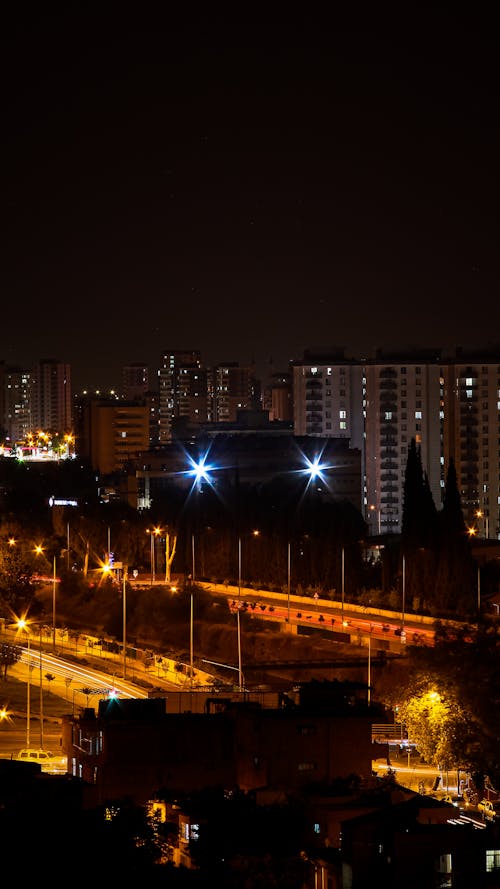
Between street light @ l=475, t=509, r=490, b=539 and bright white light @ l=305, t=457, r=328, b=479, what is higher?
bright white light @ l=305, t=457, r=328, b=479

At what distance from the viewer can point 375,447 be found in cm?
5853

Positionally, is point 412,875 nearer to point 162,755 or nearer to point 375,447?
point 162,755

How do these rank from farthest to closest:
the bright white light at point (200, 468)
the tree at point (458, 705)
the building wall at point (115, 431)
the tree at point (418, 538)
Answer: the building wall at point (115, 431) < the bright white light at point (200, 468) < the tree at point (418, 538) < the tree at point (458, 705)

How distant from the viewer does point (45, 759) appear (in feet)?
71.0

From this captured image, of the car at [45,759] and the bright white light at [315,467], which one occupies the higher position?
the bright white light at [315,467]

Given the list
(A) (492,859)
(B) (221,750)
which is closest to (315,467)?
(B) (221,750)

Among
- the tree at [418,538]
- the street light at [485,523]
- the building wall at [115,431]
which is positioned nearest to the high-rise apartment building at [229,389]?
the building wall at [115,431]

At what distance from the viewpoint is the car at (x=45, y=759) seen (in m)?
20.7

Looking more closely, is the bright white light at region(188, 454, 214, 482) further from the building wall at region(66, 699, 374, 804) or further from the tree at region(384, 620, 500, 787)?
the building wall at region(66, 699, 374, 804)

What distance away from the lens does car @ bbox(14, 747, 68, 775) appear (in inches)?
816

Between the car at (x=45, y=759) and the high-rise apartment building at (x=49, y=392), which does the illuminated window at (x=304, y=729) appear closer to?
the car at (x=45, y=759)

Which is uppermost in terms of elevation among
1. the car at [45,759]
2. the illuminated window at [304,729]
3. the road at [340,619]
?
the road at [340,619]

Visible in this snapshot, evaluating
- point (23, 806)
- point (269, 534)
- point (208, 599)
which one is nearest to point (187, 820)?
point (23, 806)

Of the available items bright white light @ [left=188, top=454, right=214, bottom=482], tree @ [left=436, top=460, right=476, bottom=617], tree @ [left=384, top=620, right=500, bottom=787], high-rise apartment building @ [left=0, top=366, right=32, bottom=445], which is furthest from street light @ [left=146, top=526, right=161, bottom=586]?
high-rise apartment building @ [left=0, top=366, right=32, bottom=445]
